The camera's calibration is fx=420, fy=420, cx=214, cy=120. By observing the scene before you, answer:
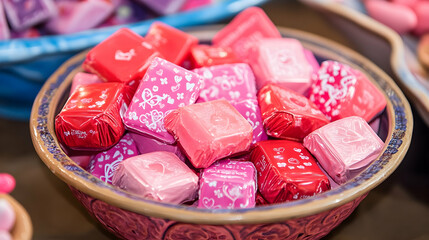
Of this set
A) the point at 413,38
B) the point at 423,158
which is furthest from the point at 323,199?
the point at 413,38

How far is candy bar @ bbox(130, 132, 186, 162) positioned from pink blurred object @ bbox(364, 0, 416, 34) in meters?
0.99

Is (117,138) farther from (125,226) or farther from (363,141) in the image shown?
(363,141)

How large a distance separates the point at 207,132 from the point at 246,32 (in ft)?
1.53

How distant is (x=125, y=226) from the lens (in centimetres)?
72

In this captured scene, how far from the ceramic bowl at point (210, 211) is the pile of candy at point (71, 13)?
59 centimetres

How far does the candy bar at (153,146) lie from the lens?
852 millimetres

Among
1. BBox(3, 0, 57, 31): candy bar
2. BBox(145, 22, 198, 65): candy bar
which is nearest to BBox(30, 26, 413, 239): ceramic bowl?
BBox(145, 22, 198, 65): candy bar

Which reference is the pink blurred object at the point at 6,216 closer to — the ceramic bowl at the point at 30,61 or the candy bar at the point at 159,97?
the candy bar at the point at 159,97

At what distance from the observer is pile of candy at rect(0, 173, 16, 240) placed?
1.76ft

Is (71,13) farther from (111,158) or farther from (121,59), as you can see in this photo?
(111,158)

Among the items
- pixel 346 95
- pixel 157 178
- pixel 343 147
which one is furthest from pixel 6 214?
pixel 346 95

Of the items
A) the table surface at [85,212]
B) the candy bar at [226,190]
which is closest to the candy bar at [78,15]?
the table surface at [85,212]

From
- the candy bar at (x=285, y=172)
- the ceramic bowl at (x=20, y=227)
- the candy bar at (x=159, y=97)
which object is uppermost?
the candy bar at (x=159, y=97)

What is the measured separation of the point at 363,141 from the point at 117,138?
48cm
